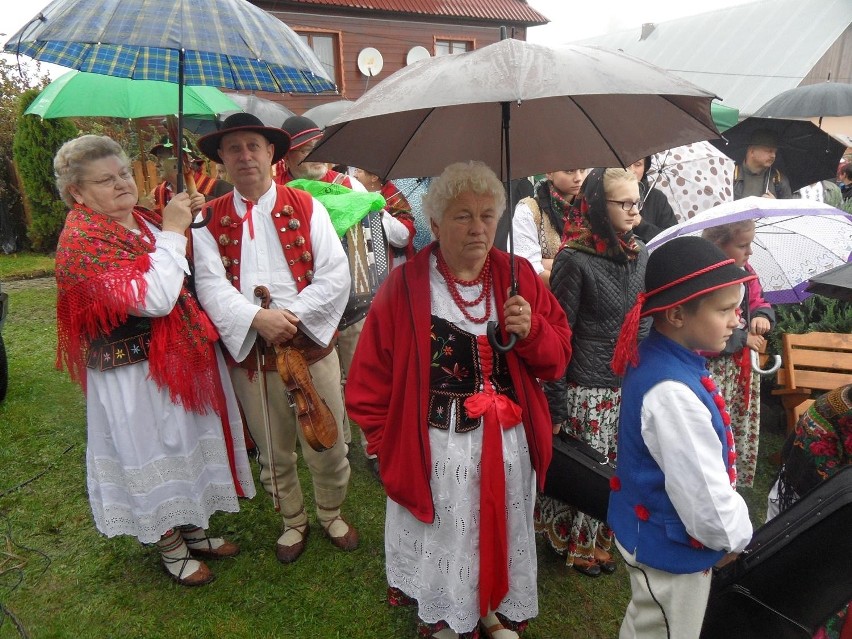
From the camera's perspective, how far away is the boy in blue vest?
5.23 ft

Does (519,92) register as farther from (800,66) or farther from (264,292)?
(800,66)

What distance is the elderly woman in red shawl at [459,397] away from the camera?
200 cm

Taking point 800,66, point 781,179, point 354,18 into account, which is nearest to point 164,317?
point 781,179

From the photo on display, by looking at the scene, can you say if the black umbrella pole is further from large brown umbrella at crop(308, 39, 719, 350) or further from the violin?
the violin

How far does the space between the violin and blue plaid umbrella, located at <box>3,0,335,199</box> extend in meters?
0.95

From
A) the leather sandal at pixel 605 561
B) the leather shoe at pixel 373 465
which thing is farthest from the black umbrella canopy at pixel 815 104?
the leather shoe at pixel 373 465

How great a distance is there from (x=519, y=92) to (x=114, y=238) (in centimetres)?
184

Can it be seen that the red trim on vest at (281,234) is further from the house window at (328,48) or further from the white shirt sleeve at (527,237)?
the house window at (328,48)

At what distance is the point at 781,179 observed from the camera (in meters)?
4.62

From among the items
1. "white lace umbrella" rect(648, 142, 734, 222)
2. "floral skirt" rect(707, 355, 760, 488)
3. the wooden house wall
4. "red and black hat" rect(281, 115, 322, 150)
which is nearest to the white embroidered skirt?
"red and black hat" rect(281, 115, 322, 150)

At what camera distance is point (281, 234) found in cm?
261

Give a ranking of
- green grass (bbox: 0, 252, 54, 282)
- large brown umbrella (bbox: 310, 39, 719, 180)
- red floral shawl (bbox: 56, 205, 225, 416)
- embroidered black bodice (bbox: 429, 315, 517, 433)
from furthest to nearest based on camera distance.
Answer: green grass (bbox: 0, 252, 54, 282), red floral shawl (bbox: 56, 205, 225, 416), embroidered black bodice (bbox: 429, 315, 517, 433), large brown umbrella (bbox: 310, 39, 719, 180)

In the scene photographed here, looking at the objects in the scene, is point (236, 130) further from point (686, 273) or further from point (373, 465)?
point (373, 465)

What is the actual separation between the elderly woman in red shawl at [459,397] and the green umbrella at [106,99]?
86.4 inches
